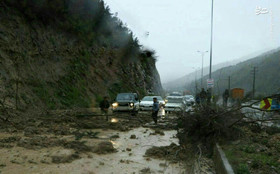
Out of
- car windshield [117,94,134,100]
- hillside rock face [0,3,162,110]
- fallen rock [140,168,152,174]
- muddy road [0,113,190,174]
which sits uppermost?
hillside rock face [0,3,162,110]

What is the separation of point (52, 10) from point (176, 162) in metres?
23.0

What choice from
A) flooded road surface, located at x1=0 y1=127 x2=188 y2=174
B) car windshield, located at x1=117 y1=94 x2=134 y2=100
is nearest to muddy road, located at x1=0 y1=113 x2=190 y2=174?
flooded road surface, located at x1=0 y1=127 x2=188 y2=174

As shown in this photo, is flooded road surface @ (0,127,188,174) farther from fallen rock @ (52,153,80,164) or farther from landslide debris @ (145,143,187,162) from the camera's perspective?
landslide debris @ (145,143,187,162)

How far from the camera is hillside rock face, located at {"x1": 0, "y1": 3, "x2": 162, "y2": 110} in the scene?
68.9 feet

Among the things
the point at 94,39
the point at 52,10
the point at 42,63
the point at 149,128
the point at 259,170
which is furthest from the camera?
the point at 94,39

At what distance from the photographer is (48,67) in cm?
2555

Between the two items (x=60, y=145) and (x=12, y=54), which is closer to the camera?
(x=60, y=145)

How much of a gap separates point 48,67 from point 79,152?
17.8 m

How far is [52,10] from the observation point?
90.7 feet

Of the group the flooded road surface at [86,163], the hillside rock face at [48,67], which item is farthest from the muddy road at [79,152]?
the hillside rock face at [48,67]

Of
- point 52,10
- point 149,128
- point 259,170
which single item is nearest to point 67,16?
point 52,10

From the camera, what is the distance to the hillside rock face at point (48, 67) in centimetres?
2102

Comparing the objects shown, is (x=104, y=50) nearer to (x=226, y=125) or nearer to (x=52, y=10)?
(x=52, y=10)

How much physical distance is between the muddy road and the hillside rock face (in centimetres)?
489
